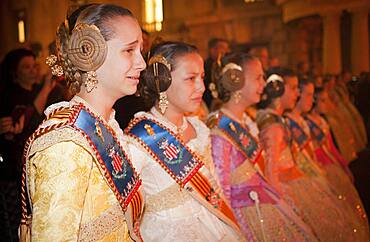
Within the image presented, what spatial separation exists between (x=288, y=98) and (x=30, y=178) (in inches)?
134

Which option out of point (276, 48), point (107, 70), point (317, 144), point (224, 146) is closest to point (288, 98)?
point (317, 144)

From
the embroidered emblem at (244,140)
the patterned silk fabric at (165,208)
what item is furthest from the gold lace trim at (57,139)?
the embroidered emblem at (244,140)

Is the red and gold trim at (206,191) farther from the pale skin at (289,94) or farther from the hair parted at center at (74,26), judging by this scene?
the pale skin at (289,94)

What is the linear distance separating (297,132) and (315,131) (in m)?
0.71

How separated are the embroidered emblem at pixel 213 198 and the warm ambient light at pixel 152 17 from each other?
4.54 feet

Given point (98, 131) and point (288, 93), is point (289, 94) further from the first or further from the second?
point (98, 131)

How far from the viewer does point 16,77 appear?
4105mm

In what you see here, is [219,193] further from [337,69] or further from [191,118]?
[337,69]

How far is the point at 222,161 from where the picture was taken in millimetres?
3373

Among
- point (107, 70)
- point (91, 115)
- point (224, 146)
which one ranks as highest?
point (107, 70)

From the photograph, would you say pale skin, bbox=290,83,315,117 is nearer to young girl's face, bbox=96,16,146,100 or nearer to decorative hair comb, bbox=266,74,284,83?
decorative hair comb, bbox=266,74,284,83

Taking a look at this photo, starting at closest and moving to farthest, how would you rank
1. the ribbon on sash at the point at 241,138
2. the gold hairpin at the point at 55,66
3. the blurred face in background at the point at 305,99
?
the gold hairpin at the point at 55,66 < the ribbon on sash at the point at 241,138 < the blurred face in background at the point at 305,99

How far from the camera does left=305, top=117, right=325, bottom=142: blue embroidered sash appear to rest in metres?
5.59

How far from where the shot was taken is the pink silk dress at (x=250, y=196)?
3.41 metres
